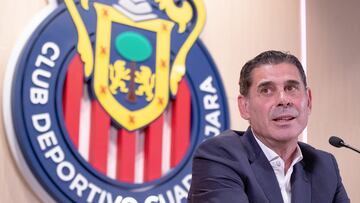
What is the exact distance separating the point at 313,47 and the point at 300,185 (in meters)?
2.36

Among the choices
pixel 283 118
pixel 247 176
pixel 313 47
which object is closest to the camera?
pixel 247 176

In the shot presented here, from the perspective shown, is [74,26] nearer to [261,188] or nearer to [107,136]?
[107,136]

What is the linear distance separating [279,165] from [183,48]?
1.41m

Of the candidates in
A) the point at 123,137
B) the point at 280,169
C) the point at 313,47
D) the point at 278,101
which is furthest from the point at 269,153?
the point at 313,47

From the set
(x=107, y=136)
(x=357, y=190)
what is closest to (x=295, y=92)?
(x=107, y=136)

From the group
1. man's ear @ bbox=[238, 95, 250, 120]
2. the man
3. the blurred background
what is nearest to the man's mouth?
the man

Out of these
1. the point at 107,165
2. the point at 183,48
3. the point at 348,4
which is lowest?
the point at 107,165

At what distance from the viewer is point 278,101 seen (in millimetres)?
1536

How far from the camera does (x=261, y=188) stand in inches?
56.7

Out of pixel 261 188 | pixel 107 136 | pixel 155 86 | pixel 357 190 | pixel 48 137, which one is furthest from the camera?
pixel 357 190

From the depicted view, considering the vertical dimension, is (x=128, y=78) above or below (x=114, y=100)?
above

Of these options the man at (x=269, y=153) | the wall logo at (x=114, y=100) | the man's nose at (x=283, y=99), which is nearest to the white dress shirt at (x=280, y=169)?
the man at (x=269, y=153)

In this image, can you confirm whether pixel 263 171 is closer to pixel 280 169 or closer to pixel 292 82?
pixel 280 169

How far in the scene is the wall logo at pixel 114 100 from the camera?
7.61ft
